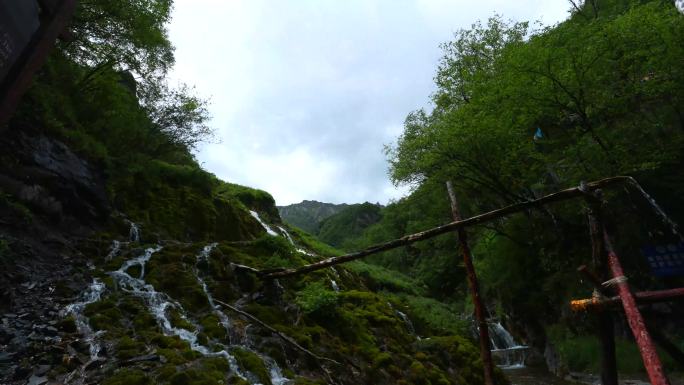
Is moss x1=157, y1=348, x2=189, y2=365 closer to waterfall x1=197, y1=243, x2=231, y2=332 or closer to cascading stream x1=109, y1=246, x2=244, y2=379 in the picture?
cascading stream x1=109, y1=246, x2=244, y2=379

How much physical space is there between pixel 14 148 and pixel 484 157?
58.0 feet

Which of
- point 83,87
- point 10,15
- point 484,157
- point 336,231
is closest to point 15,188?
point 83,87

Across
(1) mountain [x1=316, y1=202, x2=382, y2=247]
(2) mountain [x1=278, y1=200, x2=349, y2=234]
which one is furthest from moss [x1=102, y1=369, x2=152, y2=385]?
(2) mountain [x1=278, y1=200, x2=349, y2=234]

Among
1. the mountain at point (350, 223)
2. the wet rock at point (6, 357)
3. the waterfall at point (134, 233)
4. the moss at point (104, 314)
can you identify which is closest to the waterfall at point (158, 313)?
the moss at point (104, 314)

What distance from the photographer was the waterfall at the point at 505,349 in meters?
20.9

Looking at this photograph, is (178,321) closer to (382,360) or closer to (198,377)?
(198,377)

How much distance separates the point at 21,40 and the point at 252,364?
6.55 meters

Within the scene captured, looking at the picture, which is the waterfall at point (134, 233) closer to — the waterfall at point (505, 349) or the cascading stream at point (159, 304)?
the cascading stream at point (159, 304)

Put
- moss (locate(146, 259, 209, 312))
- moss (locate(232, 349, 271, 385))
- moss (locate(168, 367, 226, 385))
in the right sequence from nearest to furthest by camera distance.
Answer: moss (locate(168, 367, 226, 385)) → moss (locate(232, 349, 271, 385)) → moss (locate(146, 259, 209, 312))

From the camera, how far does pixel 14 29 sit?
4.12 meters

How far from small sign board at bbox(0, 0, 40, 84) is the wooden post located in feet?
24.9

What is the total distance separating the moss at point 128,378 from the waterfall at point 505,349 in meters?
17.8

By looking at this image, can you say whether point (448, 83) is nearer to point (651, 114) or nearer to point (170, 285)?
point (651, 114)

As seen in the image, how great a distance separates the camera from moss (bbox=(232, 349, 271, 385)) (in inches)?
308
